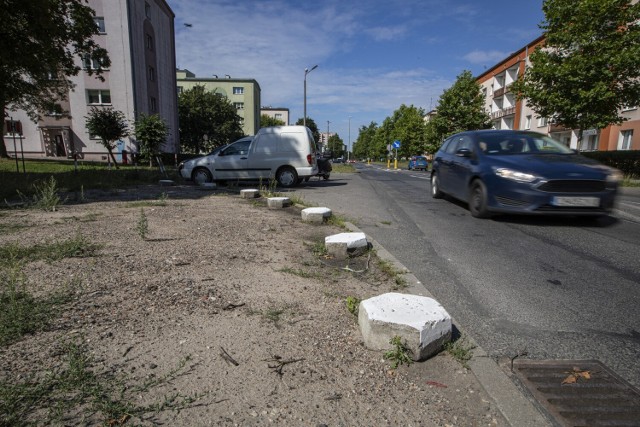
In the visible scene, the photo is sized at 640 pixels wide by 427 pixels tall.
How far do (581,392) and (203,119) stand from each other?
51.4 m

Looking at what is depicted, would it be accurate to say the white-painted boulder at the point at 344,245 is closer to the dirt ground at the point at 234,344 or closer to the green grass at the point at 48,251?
the dirt ground at the point at 234,344

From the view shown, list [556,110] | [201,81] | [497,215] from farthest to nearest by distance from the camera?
[201,81] → [556,110] → [497,215]

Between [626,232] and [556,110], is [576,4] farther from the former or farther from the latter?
[626,232]

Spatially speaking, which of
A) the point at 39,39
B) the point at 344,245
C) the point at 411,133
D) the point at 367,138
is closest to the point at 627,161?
the point at 344,245

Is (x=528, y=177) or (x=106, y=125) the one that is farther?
(x=106, y=125)

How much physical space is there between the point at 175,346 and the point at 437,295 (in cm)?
219

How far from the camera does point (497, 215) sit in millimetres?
7051

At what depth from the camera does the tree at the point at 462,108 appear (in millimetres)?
39969

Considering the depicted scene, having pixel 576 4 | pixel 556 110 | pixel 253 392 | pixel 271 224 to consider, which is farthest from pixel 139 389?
pixel 576 4

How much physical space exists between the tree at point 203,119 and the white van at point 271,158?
1485 inches

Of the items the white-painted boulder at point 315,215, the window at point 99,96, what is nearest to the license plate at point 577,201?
the white-painted boulder at point 315,215

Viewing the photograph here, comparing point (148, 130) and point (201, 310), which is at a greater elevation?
point (148, 130)

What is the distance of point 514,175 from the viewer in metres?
5.88

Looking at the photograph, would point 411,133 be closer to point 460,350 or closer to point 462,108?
point 462,108
